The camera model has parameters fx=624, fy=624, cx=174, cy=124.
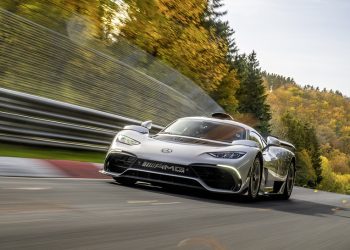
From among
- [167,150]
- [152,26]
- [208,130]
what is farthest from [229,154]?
[152,26]

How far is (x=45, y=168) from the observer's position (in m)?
8.76

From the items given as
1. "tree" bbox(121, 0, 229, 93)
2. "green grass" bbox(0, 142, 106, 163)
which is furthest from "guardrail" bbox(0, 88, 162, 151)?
"tree" bbox(121, 0, 229, 93)

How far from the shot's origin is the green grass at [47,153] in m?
9.59

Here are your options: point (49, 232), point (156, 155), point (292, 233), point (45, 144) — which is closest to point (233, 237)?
point (292, 233)

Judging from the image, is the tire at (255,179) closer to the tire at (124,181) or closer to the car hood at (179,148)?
the car hood at (179,148)

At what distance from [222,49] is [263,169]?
1808 centimetres

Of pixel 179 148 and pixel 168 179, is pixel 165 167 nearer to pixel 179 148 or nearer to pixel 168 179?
pixel 168 179

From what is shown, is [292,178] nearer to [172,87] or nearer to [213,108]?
[172,87]

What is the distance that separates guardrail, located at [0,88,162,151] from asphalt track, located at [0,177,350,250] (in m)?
1.96

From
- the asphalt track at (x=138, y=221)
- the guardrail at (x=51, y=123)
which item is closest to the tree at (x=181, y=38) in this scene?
the guardrail at (x=51, y=123)

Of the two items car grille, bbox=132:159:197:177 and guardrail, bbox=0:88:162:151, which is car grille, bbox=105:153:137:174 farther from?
guardrail, bbox=0:88:162:151

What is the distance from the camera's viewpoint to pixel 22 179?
7.48 metres

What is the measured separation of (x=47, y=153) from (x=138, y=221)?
5.74 metres

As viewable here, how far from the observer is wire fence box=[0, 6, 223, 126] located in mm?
10984
